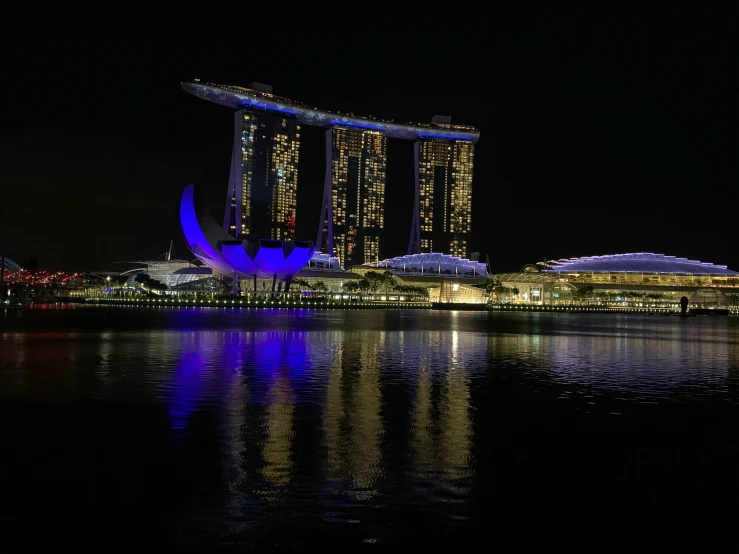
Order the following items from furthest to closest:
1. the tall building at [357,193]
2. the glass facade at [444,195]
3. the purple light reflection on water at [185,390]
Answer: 1. the glass facade at [444,195]
2. the tall building at [357,193]
3. the purple light reflection on water at [185,390]

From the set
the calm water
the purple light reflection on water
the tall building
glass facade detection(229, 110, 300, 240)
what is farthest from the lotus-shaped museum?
the calm water

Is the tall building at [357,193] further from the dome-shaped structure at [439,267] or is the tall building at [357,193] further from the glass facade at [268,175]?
the dome-shaped structure at [439,267]

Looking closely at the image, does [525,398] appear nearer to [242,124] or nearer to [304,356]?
[304,356]

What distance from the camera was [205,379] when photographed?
14.9 metres

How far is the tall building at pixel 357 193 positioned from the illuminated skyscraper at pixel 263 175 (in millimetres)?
10657

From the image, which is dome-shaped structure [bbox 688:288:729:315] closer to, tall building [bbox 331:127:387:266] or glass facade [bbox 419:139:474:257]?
glass facade [bbox 419:139:474:257]

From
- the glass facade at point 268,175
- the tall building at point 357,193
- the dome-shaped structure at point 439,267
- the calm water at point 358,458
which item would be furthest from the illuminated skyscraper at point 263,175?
the calm water at point 358,458

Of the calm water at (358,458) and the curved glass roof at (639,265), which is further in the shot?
the curved glass roof at (639,265)

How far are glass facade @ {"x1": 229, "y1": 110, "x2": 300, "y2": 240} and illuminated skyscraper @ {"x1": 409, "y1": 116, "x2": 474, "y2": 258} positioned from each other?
30.9 m

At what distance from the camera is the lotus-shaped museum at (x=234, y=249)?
8275 centimetres

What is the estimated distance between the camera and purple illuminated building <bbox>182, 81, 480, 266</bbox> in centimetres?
13512

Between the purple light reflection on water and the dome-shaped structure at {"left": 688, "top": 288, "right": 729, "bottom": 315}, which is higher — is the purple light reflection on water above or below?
below

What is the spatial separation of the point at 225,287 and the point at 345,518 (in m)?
98.8

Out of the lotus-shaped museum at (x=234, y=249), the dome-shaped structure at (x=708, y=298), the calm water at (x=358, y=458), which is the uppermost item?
the lotus-shaped museum at (x=234, y=249)
